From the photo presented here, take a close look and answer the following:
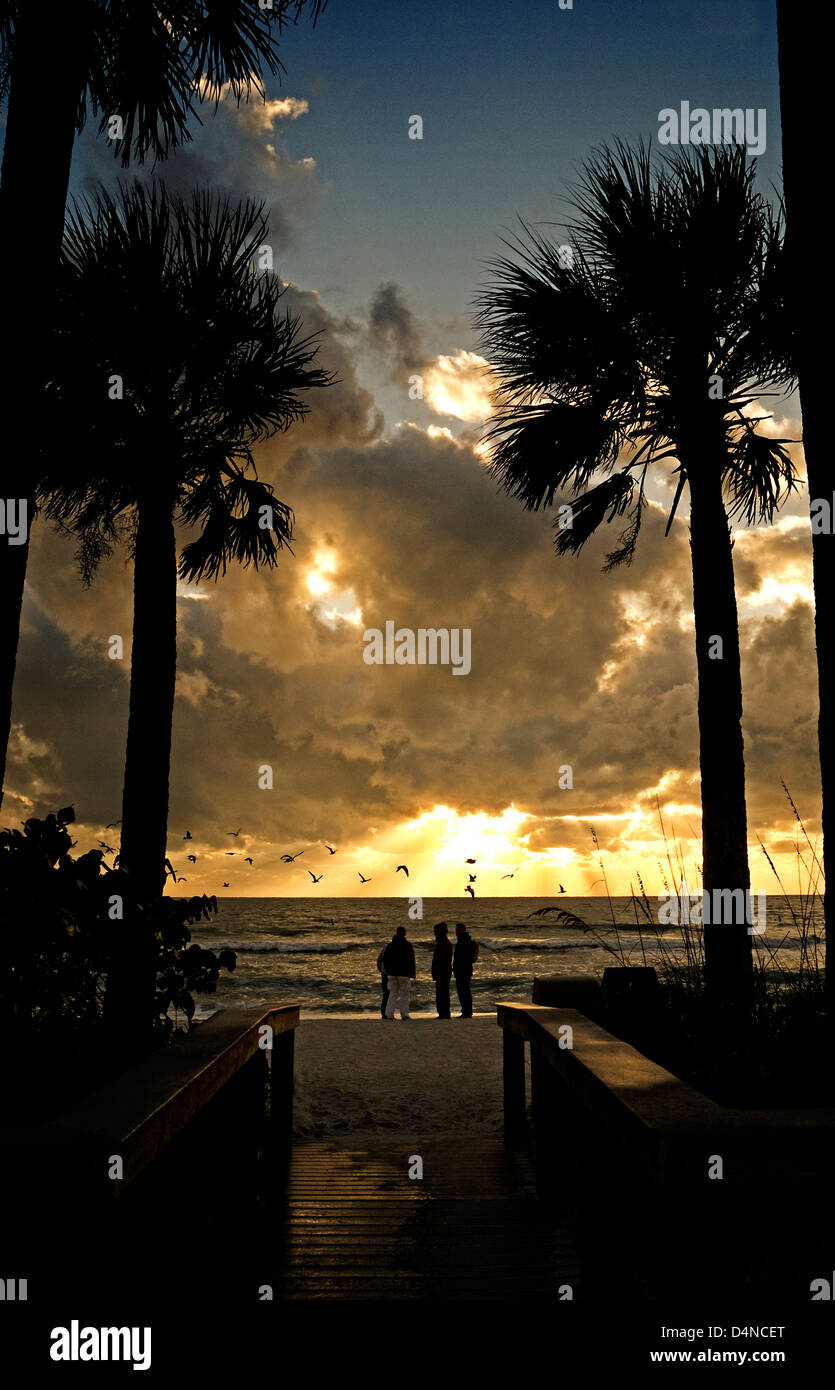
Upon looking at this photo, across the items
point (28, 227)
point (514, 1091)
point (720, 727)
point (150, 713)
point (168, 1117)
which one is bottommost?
point (514, 1091)

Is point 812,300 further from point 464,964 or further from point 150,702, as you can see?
point 464,964

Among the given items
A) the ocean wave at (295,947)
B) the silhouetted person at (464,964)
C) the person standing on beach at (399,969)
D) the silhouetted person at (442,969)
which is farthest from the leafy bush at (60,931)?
the ocean wave at (295,947)

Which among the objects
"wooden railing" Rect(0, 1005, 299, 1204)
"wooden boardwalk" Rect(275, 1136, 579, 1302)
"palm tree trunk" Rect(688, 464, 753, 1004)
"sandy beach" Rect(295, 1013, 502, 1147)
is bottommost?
"sandy beach" Rect(295, 1013, 502, 1147)

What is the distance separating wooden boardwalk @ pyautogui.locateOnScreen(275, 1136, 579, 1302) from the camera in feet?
11.0

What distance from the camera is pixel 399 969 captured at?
1795 cm

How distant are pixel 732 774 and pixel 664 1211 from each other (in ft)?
20.5

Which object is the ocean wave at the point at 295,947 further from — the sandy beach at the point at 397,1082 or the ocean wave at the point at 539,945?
the sandy beach at the point at 397,1082

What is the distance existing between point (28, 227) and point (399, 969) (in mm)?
15542

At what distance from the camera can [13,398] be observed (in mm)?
4102

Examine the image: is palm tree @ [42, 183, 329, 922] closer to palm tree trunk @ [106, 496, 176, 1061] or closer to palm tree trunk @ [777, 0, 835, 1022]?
palm tree trunk @ [106, 496, 176, 1061]

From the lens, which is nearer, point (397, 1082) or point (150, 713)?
point (150, 713)

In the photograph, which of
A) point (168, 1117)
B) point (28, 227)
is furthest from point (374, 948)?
point (168, 1117)

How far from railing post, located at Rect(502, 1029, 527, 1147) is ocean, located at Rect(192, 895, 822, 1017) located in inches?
34.9

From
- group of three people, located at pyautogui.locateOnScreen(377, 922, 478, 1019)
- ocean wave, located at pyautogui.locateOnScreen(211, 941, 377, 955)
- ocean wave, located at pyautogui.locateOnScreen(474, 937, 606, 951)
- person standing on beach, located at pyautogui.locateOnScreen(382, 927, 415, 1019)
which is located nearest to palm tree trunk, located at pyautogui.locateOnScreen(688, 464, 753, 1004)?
group of three people, located at pyautogui.locateOnScreen(377, 922, 478, 1019)
